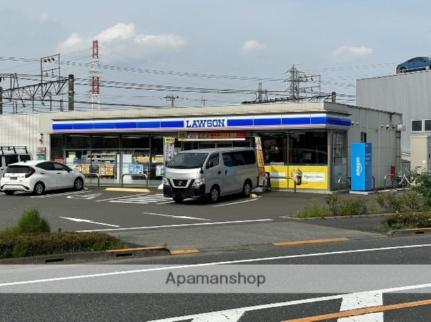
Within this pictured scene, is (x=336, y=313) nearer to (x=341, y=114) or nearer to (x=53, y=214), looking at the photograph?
(x=53, y=214)

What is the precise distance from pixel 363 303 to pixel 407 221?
8.56 meters

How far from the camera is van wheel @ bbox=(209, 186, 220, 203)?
23166 mm

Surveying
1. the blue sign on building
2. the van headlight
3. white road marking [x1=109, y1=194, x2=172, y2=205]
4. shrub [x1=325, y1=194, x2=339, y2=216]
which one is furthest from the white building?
shrub [x1=325, y1=194, x2=339, y2=216]

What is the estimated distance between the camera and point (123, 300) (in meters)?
7.28

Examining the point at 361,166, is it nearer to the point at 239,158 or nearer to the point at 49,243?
the point at 239,158

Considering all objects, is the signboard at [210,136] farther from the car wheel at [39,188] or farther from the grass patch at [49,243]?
the grass patch at [49,243]

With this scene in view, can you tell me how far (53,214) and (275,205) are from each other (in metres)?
7.81

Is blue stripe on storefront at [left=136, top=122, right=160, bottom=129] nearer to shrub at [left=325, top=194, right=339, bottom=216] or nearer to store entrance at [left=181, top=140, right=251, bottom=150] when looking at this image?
store entrance at [left=181, top=140, right=251, bottom=150]

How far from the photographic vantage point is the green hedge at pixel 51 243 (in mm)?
10586

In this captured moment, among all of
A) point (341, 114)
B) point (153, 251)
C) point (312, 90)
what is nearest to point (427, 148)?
point (341, 114)

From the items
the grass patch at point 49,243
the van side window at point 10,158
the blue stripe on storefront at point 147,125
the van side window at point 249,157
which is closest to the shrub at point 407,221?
the grass patch at point 49,243

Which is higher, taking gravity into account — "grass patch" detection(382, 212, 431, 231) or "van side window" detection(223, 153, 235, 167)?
"van side window" detection(223, 153, 235, 167)

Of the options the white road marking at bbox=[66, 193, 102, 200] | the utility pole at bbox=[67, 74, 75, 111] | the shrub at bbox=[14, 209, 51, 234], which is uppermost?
the utility pole at bbox=[67, 74, 75, 111]

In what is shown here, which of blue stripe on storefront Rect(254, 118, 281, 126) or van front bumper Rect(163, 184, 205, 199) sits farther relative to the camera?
blue stripe on storefront Rect(254, 118, 281, 126)
